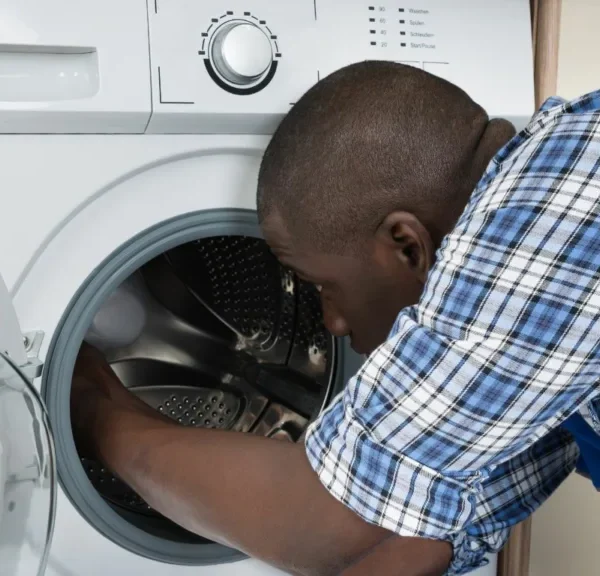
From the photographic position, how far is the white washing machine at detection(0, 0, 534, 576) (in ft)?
2.06

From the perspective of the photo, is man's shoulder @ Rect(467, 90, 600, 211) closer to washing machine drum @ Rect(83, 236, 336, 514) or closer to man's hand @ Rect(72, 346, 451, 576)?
man's hand @ Rect(72, 346, 451, 576)

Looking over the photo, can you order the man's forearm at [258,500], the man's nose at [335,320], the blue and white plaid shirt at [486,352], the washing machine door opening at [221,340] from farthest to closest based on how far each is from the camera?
the washing machine door opening at [221,340] → the man's nose at [335,320] → the man's forearm at [258,500] → the blue and white plaid shirt at [486,352]

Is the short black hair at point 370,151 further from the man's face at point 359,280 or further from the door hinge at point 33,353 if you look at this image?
the door hinge at point 33,353

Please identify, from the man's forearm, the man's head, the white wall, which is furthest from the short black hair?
the white wall

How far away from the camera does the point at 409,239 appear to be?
0.66 metres

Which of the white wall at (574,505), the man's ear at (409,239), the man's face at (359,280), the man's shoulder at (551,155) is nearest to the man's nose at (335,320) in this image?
the man's face at (359,280)

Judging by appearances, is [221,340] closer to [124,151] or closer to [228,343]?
[228,343]

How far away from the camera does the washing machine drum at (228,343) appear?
988mm

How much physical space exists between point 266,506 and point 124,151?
0.34m

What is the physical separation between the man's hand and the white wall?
0.50 m

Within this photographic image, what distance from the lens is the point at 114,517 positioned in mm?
760

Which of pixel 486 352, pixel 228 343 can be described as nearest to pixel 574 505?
pixel 228 343

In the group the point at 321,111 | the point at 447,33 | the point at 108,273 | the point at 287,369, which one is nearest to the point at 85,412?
the point at 108,273

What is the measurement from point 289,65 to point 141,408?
394 mm
